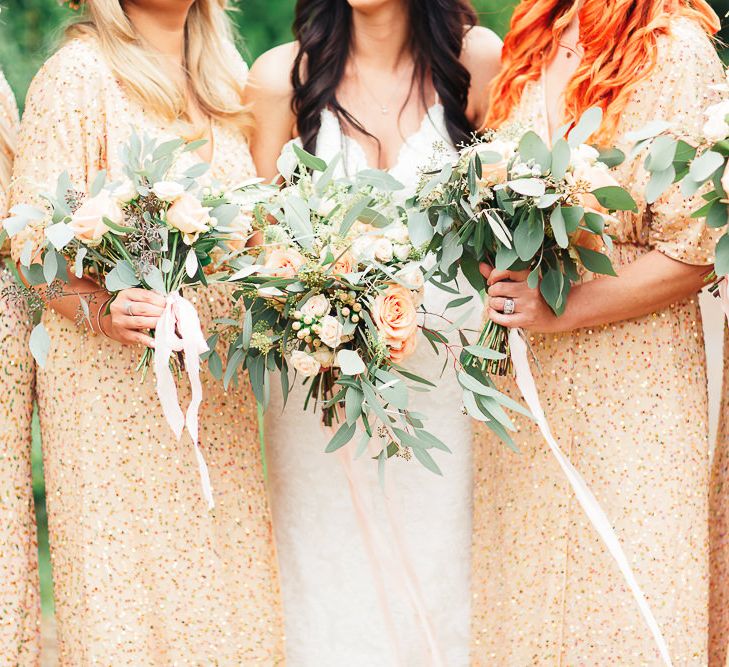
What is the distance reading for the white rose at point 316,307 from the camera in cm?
212

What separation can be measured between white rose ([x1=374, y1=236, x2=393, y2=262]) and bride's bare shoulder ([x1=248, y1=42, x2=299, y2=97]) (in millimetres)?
850

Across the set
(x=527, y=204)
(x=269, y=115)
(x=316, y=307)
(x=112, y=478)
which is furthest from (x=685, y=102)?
(x=112, y=478)

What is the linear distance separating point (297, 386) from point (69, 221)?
85 cm

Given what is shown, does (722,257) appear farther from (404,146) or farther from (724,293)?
(404,146)

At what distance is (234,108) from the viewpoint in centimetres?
272

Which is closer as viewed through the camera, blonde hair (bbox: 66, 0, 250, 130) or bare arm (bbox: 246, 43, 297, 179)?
blonde hair (bbox: 66, 0, 250, 130)

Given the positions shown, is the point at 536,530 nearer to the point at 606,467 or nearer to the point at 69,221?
the point at 606,467

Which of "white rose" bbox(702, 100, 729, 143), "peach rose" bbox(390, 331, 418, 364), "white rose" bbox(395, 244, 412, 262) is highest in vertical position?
"white rose" bbox(702, 100, 729, 143)

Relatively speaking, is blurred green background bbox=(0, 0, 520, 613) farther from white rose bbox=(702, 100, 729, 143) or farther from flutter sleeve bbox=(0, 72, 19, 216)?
white rose bbox=(702, 100, 729, 143)

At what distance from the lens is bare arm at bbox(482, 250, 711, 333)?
2.23 meters

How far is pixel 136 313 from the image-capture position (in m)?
2.22

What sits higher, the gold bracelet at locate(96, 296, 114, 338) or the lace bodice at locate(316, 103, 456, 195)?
the lace bodice at locate(316, 103, 456, 195)

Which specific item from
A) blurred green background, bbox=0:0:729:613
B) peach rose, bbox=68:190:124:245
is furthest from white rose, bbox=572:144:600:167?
blurred green background, bbox=0:0:729:613

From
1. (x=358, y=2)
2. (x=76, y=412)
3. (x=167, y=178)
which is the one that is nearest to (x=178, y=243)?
(x=167, y=178)
